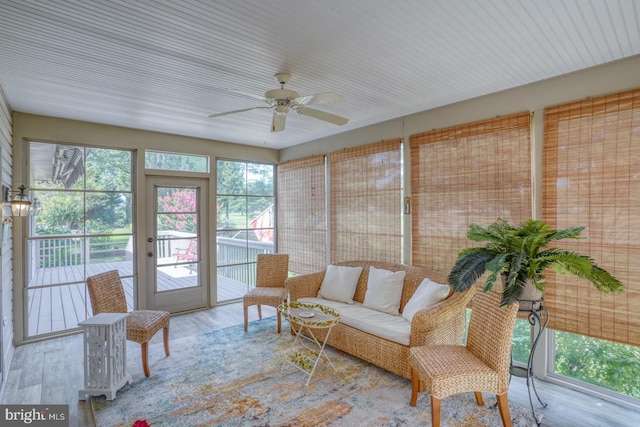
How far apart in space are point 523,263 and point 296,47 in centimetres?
222

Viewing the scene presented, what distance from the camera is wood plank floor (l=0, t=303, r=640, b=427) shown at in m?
2.37

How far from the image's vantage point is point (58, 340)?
3.90m

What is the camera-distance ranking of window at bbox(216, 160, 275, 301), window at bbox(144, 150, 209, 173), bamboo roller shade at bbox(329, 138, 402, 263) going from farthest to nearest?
window at bbox(216, 160, 275, 301)
window at bbox(144, 150, 209, 173)
bamboo roller shade at bbox(329, 138, 402, 263)

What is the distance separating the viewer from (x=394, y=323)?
10.2ft

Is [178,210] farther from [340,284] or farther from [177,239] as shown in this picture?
[340,284]

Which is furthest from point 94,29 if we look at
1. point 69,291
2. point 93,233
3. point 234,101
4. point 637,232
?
point 637,232

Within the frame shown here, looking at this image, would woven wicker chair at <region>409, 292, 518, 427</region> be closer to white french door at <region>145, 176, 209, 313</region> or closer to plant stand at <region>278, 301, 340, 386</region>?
plant stand at <region>278, 301, 340, 386</region>

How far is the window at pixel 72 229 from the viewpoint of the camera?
3.92 m

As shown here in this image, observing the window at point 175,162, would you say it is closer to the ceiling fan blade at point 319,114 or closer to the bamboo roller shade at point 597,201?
the ceiling fan blade at point 319,114

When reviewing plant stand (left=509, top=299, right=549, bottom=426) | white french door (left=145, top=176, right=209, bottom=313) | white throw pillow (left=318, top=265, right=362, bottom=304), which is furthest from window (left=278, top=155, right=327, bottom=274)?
plant stand (left=509, top=299, right=549, bottom=426)

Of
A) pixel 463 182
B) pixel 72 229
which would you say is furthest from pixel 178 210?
pixel 463 182

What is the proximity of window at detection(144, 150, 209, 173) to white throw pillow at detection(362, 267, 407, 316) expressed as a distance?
10.7 ft

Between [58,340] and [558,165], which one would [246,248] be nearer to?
[58,340]

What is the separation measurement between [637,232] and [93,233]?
5.71 meters
